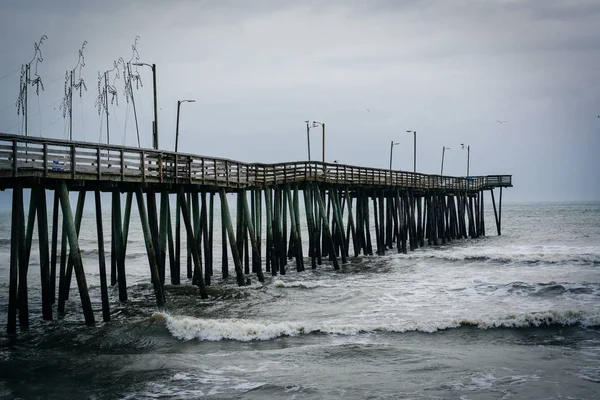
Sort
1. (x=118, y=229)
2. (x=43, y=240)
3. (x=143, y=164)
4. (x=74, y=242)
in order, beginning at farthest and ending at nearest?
(x=118, y=229)
(x=143, y=164)
(x=43, y=240)
(x=74, y=242)

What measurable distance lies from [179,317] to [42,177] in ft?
16.6

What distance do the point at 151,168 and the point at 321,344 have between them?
7.12 metres

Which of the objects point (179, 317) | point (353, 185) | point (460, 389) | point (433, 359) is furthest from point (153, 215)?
point (353, 185)

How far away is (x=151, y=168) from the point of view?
17094 mm

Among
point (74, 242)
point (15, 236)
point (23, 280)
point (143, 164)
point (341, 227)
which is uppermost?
point (143, 164)

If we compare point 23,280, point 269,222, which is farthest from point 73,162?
point 269,222

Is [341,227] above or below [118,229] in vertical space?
below

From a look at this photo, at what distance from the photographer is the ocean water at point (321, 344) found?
10.9 m

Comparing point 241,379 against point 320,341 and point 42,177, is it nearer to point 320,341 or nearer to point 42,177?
point 320,341

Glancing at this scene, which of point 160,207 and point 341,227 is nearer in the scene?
point 160,207

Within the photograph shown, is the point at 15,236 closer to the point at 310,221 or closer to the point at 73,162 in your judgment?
the point at 73,162

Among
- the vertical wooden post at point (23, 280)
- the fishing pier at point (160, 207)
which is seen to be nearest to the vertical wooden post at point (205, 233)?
the fishing pier at point (160, 207)

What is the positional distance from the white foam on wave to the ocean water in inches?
1.6

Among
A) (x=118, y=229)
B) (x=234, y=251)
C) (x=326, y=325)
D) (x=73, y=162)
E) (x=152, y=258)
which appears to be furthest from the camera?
(x=234, y=251)
